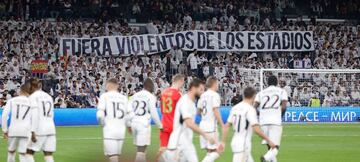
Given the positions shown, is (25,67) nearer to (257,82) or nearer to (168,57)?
(168,57)

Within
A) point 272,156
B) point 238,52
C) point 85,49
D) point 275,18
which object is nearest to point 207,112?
point 272,156

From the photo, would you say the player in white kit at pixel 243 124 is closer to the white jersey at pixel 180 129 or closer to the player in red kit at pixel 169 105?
the white jersey at pixel 180 129

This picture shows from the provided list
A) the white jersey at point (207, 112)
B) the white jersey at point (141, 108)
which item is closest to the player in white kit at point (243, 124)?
the white jersey at point (207, 112)

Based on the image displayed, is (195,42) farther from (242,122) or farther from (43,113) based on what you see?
(242,122)

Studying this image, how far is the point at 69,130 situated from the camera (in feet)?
110

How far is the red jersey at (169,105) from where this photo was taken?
700 inches

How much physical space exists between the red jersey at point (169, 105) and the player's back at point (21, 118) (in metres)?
2.79

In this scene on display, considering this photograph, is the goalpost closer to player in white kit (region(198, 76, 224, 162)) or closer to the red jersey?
player in white kit (region(198, 76, 224, 162))

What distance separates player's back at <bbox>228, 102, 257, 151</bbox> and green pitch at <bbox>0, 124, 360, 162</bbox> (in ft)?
7.62

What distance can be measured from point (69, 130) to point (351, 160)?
14.0 metres

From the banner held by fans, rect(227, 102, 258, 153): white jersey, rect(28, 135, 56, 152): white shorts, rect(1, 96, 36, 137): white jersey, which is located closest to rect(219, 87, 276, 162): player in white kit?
rect(227, 102, 258, 153): white jersey

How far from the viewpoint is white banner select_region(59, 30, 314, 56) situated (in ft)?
139

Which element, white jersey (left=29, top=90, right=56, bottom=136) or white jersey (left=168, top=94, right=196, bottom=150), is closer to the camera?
white jersey (left=168, top=94, right=196, bottom=150)

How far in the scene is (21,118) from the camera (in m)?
18.0
